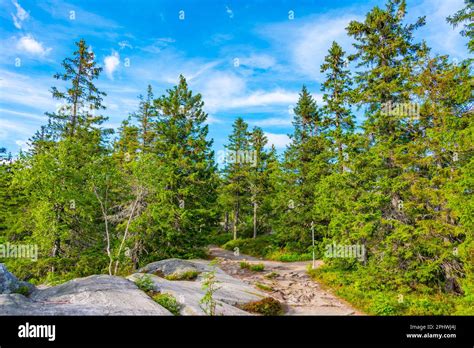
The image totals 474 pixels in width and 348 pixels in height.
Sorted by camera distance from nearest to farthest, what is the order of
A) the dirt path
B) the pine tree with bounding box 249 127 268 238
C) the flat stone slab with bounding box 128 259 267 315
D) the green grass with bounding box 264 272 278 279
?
the flat stone slab with bounding box 128 259 267 315, the dirt path, the green grass with bounding box 264 272 278 279, the pine tree with bounding box 249 127 268 238

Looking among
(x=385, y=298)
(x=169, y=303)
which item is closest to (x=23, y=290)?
(x=169, y=303)

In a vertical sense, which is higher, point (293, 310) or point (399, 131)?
point (399, 131)

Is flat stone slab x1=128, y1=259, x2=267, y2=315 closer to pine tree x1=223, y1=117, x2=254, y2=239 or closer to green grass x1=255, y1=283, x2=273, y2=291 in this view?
green grass x1=255, y1=283, x2=273, y2=291

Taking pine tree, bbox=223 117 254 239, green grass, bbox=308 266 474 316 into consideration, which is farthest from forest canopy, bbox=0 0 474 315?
pine tree, bbox=223 117 254 239

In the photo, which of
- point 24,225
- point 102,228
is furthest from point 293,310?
point 24,225

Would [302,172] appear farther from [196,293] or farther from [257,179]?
[196,293]

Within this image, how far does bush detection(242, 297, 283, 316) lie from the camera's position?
33.9 ft

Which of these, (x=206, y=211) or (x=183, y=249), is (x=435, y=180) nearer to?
(x=206, y=211)

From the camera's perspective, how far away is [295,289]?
569 inches

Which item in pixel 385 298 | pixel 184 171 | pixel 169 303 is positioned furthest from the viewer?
pixel 184 171

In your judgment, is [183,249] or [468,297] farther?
[183,249]

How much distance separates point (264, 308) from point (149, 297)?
4550 mm

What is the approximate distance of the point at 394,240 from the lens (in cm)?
1341
